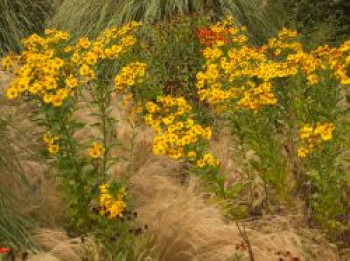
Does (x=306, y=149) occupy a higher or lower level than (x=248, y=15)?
lower

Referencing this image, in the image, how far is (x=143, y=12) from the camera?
7168 mm

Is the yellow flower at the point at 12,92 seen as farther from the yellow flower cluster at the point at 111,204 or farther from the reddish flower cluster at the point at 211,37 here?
the reddish flower cluster at the point at 211,37

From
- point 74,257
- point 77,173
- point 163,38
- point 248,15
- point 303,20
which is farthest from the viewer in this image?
point 303,20

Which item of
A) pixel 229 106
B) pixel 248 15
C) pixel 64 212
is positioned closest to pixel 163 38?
pixel 248 15

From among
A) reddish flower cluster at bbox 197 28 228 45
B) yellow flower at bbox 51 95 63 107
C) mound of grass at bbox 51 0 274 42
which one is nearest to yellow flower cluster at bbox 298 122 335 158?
yellow flower at bbox 51 95 63 107

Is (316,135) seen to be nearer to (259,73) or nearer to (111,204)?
(259,73)

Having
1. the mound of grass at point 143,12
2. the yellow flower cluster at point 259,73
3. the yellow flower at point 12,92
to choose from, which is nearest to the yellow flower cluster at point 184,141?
the yellow flower cluster at point 259,73

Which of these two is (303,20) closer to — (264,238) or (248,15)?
(248,15)

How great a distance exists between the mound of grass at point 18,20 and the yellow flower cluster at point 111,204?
3.98 metres

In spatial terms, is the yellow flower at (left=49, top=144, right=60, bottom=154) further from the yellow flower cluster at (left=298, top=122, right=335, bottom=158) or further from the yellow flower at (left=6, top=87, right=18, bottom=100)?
the yellow flower cluster at (left=298, top=122, right=335, bottom=158)

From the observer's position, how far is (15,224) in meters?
3.14

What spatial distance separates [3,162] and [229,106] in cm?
144

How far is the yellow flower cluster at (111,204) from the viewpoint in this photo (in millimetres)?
2760

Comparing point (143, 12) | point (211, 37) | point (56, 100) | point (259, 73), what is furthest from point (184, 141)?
point (143, 12)
